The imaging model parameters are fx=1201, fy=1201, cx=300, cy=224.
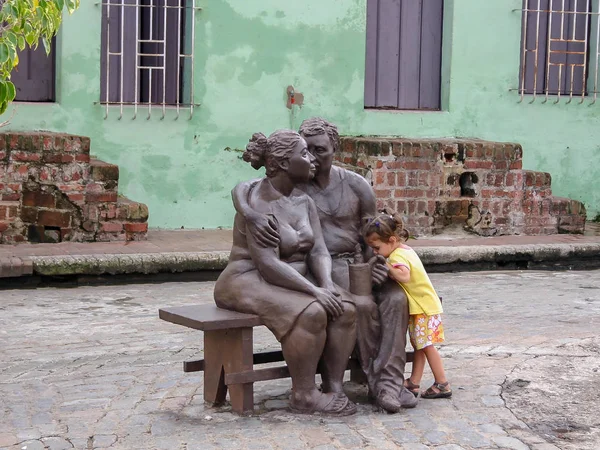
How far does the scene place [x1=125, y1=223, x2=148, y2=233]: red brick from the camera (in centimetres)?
1048

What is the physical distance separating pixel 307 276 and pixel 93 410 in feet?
3.88

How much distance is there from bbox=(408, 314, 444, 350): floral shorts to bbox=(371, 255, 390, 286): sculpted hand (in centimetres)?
27

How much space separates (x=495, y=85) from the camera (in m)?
12.7

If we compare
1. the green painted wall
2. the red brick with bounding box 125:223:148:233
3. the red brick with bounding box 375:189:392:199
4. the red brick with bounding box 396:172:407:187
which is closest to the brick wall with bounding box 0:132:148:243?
the red brick with bounding box 125:223:148:233

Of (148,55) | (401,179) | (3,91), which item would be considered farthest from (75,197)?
(3,91)

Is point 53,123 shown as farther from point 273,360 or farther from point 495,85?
point 273,360

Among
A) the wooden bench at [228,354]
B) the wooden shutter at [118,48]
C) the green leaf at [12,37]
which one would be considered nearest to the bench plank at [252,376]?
the wooden bench at [228,354]

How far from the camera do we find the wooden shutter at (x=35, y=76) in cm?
1116

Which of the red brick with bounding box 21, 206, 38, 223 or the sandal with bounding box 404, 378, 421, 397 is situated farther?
the red brick with bounding box 21, 206, 38, 223

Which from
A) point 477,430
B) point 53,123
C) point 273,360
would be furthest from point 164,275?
point 477,430

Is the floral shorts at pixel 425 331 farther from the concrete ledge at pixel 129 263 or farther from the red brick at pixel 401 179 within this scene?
the red brick at pixel 401 179

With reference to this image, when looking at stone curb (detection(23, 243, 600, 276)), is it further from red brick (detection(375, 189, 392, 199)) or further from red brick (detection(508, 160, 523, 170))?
red brick (detection(508, 160, 523, 170))

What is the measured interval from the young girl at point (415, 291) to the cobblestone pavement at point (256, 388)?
20 cm

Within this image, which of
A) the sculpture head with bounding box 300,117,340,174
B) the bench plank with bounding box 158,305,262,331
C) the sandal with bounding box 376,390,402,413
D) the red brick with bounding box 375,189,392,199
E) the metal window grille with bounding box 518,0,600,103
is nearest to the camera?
the bench plank with bounding box 158,305,262,331
